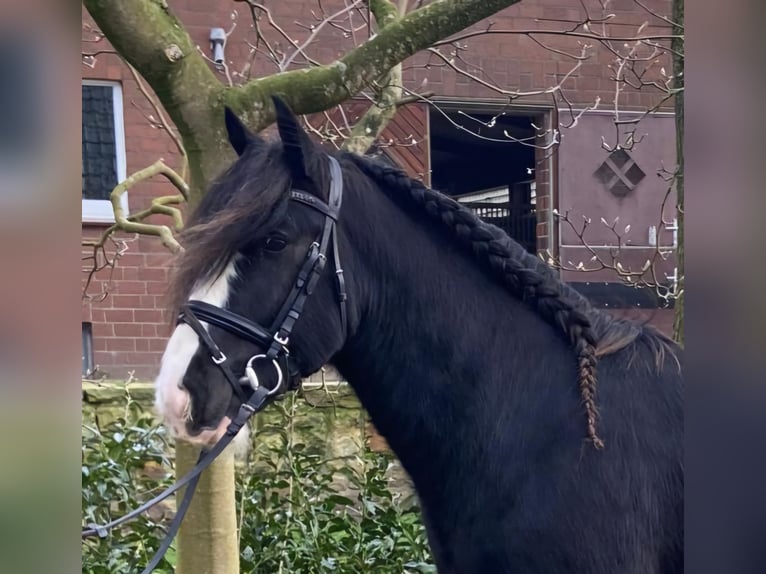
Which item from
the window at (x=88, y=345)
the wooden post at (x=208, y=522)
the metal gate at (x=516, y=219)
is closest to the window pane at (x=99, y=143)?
the window at (x=88, y=345)

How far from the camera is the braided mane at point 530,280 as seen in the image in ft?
8.00

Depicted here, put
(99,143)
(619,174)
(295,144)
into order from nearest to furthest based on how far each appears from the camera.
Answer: (295,144), (99,143), (619,174)

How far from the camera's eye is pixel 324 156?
2.51 meters

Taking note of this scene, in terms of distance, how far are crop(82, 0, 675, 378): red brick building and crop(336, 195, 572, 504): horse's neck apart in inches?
161

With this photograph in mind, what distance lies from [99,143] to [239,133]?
532 centimetres

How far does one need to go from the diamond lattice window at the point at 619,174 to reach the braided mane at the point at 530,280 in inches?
245

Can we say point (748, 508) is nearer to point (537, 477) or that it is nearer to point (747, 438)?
point (747, 438)

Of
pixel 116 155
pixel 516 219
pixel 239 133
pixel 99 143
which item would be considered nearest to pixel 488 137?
pixel 516 219

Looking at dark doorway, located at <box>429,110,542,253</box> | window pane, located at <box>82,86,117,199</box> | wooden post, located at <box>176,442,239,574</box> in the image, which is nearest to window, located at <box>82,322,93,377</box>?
window pane, located at <box>82,86,117,199</box>

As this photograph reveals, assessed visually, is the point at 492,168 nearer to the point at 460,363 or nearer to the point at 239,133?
the point at 239,133

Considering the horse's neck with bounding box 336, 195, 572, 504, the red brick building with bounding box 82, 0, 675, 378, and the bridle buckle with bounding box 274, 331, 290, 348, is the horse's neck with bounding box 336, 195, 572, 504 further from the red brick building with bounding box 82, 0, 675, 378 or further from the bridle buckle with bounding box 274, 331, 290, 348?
the red brick building with bounding box 82, 0, 675, 378

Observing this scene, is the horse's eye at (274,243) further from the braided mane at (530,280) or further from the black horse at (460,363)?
the braided mane at (530,280)

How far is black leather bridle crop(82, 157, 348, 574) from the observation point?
2.22 m

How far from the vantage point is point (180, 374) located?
2162 mm
